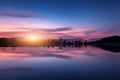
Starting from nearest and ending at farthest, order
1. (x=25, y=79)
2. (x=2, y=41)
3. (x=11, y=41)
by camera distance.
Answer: (x=25, y=79), (x=2, y=41), (x=11, y=41)

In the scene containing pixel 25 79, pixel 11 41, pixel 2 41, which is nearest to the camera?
pixel 25 79

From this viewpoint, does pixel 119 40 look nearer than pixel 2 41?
No

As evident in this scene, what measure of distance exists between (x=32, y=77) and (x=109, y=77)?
469cm

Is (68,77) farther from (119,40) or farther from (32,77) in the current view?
(119,40)

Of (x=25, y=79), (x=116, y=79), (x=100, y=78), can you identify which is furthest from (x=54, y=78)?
(x=116, y=79)

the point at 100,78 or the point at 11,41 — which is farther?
the point at 11,41

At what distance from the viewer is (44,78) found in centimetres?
1380

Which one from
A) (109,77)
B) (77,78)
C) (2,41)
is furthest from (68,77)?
(2,41)

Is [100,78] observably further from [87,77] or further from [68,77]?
[68,77]

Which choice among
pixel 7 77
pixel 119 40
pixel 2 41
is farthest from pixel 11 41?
pixel 7 77

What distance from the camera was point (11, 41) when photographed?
5920 inches

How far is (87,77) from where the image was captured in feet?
46.3

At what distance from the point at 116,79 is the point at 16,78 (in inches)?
231

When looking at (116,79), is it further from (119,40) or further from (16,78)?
(119,40)
